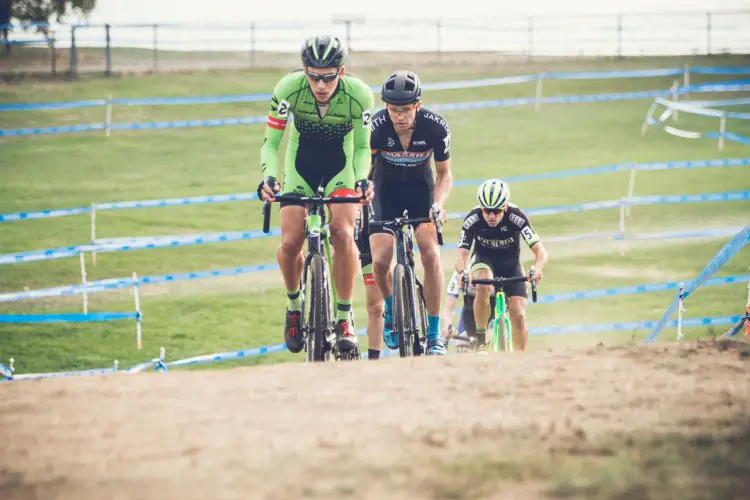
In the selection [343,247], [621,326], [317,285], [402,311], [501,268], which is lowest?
[621,326]

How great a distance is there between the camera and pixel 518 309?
11.4 meters

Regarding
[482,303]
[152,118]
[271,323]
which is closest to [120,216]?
[271,323]

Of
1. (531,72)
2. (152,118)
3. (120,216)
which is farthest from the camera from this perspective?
(531,72)

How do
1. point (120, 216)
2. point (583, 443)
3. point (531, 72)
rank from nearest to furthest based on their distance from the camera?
point (583, 443)
point (120, 216)
point (531, 72)

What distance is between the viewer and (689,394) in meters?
6.78

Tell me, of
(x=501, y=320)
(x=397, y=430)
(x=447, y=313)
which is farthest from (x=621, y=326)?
(x=397, y=430)

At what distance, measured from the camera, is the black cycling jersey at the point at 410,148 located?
9.77m

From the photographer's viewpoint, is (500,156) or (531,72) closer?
(500,156)

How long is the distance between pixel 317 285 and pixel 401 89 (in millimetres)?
1711

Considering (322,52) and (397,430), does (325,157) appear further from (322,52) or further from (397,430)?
(397,430)

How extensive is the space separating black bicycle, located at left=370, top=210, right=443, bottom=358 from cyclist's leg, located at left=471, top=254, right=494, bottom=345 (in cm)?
180

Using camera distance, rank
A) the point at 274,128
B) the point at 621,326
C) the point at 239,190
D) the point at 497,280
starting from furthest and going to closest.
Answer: the point at 239,190 < the point at 621,326 < the point at 497,280 < the point at 274,128

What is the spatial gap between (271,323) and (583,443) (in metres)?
10.0

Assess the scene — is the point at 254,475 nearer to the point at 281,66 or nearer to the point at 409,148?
the point at 409,148
